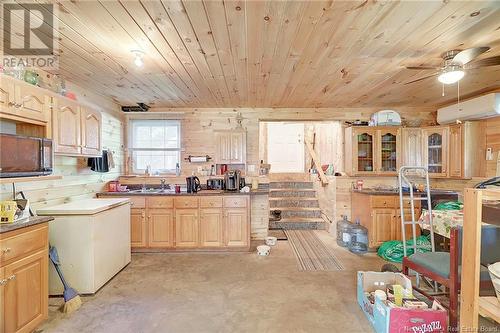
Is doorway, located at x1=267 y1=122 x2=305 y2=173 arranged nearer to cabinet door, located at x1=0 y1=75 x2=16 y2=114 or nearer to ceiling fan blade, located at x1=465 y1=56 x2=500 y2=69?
ceiling fan blade, located at x1=465 y1=56 x2=500 y2=69

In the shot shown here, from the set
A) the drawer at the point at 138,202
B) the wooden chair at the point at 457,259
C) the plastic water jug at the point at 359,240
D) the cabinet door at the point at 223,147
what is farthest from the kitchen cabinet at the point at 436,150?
the drawer at the point at 138,202

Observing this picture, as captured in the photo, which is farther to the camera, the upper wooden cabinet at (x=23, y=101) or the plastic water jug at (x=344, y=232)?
the plastic water jug at (x=344, y=232)

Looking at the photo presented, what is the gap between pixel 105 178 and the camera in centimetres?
409

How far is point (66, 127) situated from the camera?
107 inches

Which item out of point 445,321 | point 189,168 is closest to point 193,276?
point 189,168

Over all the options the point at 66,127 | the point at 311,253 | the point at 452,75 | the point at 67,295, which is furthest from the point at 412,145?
the point at 67,295

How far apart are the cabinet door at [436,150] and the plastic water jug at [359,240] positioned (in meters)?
1.49

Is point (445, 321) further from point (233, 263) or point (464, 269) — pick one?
point (233, 263)

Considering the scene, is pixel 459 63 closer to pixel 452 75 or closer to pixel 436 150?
pixel 452 75

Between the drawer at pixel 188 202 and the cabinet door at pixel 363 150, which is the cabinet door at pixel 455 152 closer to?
the cabinet door at pixel 363 150

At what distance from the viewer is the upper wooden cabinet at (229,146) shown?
441cm

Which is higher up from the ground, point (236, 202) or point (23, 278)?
point (236, 202)

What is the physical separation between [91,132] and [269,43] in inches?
94.9

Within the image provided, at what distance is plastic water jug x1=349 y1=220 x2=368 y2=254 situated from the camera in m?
4.00
